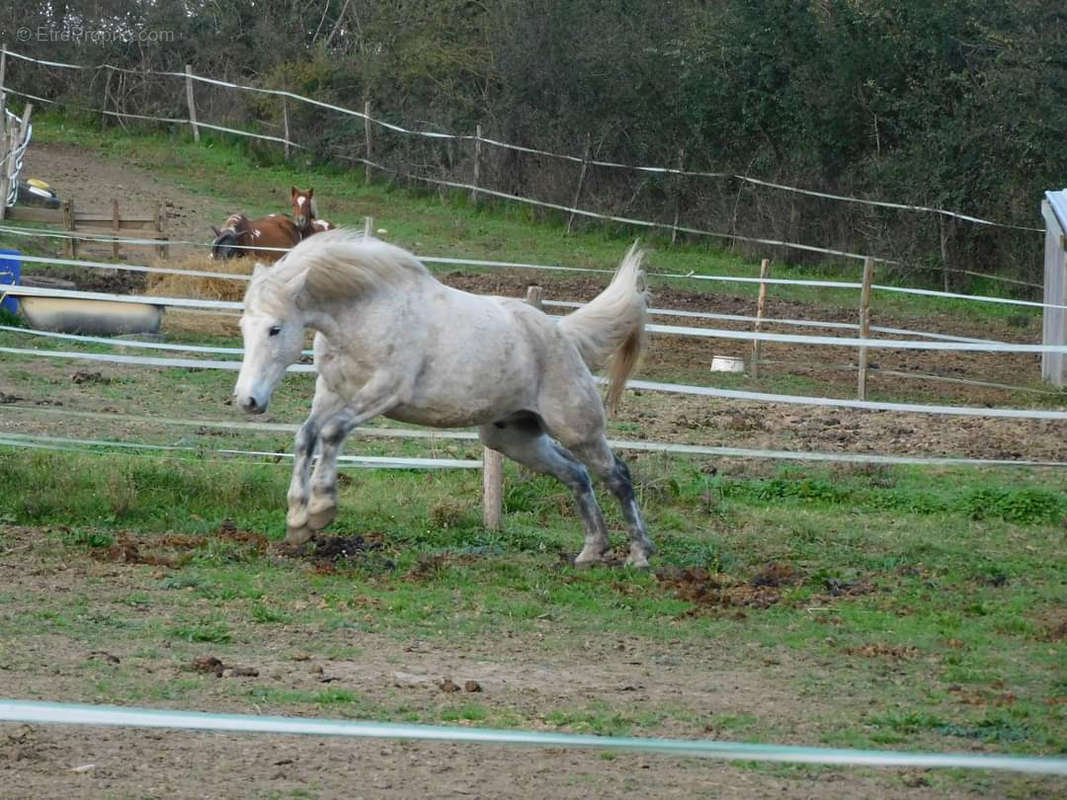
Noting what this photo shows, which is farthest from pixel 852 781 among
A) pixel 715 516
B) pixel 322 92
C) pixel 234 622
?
pixel 322 92

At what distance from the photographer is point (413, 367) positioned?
7199 mm

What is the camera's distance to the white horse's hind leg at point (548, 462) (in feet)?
25.5

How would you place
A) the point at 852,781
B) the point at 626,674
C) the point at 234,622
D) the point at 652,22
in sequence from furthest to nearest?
the point at 652,22 < the point at 234,622 < the point at 626,674 < the point at 852,781

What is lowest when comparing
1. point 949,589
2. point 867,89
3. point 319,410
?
point 949,589

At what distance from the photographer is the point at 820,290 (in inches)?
819

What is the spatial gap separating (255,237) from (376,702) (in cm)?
1304

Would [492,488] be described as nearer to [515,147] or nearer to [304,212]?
[304,212]

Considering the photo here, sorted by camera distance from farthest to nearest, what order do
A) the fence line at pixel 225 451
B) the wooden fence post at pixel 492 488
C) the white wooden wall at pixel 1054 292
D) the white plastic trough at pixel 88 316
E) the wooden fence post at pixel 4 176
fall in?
the wooden fence post at pixel 4 176, the white wooden wall at pixel 1054 292, the white plastic trough at pixel 88 316, the fence line at pixel 225 451, the wooden fence post at pixel 492 488

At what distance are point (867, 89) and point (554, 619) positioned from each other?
1886cm

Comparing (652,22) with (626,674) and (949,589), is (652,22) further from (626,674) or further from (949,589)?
(626,674)

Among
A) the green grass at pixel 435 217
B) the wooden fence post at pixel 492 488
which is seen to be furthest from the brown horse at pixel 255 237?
the wooden fence post at pixel 492 488

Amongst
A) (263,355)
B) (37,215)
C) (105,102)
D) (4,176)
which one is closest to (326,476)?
(263,355)

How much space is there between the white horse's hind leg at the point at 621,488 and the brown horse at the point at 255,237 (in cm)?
916

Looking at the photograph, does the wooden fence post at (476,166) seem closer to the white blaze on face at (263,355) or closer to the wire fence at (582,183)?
the wire fence at (582,183)
